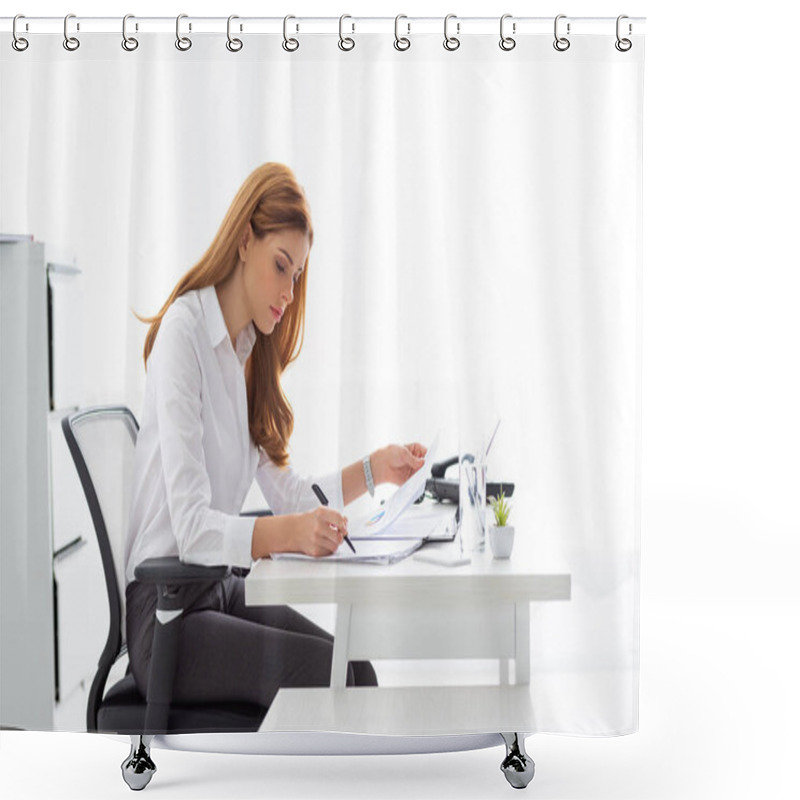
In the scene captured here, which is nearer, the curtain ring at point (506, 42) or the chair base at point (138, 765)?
the curtain ring at point (506, 42)

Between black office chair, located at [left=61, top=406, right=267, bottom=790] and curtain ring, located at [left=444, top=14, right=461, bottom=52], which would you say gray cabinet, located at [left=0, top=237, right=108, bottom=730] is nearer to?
black office chair, located at [left=61, top=406, right=267, bottom=790]

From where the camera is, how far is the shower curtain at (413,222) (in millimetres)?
2189

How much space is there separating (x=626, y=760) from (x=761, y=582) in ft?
4.86

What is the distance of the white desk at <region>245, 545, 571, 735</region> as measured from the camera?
2.20 metres

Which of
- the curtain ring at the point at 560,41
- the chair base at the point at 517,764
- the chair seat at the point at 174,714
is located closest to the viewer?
the curtain ring at the point at 560,41

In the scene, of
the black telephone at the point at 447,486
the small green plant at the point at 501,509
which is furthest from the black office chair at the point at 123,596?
the small green plant at the point at 501,509

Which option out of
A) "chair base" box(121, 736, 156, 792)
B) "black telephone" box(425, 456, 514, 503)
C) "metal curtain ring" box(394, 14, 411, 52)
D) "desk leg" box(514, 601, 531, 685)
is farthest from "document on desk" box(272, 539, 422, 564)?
"metal curtain ring" box(394, 14, 411, 52)

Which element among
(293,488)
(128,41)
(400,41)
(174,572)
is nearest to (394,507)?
(293,488)

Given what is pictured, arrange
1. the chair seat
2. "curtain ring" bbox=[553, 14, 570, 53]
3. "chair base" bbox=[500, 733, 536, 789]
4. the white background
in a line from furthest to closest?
1. the white background
2. "chair base" bbox=[500, 733, 536, 789]
3. the chair seat
4. "curtain ring" bbox=[553, 14, 570, 53]

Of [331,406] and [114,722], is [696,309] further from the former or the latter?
[114,722]

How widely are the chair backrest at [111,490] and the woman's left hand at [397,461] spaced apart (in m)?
A: 0.52

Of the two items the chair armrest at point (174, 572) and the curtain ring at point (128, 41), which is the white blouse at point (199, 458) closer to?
the chair armrest at point (174, 572)

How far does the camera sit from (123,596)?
2.25 meters

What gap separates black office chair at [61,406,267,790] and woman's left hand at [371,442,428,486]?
→ 1.29 feet
